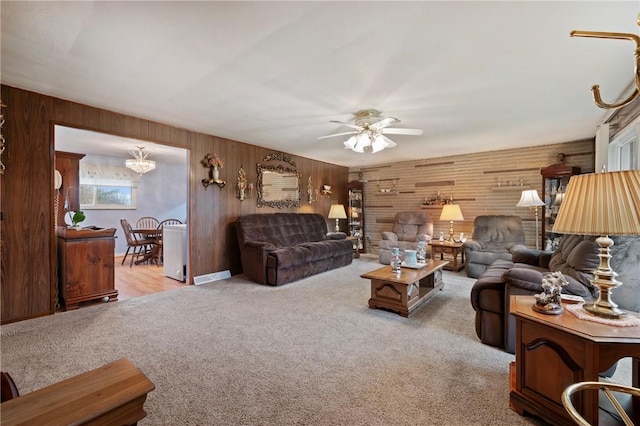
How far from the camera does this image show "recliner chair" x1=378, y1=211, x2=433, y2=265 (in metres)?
5.70

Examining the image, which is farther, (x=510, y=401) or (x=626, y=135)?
(x=626, y=135)

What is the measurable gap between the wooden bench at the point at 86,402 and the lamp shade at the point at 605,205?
6.33 feet

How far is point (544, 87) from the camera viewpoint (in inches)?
110

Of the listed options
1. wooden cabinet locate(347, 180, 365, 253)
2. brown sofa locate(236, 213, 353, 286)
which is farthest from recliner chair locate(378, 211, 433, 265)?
wooden cabinet locate(347, 180, 365, 253)

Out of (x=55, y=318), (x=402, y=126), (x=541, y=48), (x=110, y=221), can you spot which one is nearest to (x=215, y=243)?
(x=55, y=318)

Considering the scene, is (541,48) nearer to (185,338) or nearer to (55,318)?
(185,338)

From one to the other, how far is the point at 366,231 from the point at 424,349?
5367mm

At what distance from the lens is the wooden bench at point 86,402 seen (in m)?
0.80

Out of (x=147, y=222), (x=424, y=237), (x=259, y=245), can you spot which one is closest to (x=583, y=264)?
(x=424, y=237)

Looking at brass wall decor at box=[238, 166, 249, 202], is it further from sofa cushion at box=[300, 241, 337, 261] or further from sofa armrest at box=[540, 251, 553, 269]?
sofa armrest at box=[540, 251, 553, 269]

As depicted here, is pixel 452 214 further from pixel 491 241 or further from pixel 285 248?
pixel 285 248

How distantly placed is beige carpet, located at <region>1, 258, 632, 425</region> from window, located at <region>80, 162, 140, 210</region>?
4.52 meters

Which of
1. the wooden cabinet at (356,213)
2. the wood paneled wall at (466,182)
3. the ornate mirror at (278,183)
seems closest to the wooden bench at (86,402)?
the ornate mirror at (278,183)

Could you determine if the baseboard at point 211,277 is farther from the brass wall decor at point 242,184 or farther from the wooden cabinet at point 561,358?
the wooden cabinet at point 561,358
